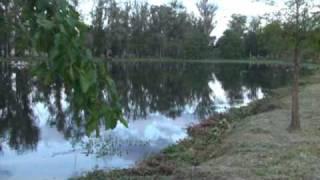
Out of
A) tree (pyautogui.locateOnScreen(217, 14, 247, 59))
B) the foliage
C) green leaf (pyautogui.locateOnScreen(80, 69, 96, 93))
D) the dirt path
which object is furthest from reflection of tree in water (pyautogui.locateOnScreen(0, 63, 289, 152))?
tree (pyautogui.locateOnScreen(217, 14, 247, 59))

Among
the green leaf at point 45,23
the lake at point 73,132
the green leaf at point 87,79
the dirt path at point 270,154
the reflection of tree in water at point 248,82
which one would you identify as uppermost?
the green leaf at point 45,23

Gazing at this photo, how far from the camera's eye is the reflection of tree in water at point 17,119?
19219 mm

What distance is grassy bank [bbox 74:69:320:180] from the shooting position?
1002 centimetres

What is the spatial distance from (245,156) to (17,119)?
1513 centimetres

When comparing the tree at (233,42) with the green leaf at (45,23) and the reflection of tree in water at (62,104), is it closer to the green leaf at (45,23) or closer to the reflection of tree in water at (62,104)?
the reflection of tree in water at (62,104)

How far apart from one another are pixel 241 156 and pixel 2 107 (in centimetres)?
1922

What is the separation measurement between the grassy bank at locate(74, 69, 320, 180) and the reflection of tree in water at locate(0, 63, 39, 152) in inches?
221

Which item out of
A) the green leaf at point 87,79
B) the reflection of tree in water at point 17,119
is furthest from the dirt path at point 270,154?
the reflection of tree in water at point 17,119

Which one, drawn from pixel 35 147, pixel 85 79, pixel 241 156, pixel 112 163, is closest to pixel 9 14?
pixel 85 79

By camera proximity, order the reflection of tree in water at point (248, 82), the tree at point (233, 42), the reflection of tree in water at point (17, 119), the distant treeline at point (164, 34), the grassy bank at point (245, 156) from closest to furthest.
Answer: the grassy bank at point (245, 156) < the reflection of tree in water at point (17, 119) < the reflection of tree in water at point (248, 82) < the distant treeline at point (164, 34) < the tree at point (233, 42)

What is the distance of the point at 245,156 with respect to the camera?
11695mm

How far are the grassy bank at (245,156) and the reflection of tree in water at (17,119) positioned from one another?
5609mm

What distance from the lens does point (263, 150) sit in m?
12.4

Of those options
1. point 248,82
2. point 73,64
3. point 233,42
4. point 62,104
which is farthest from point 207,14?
point 73,64
